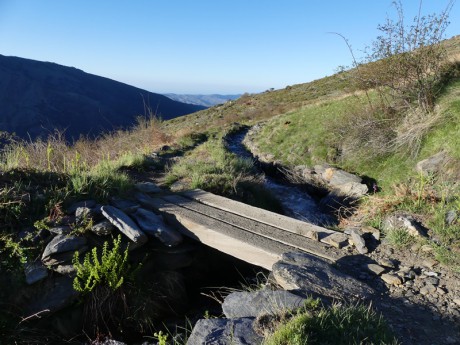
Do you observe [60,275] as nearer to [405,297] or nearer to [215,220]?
[215,220]

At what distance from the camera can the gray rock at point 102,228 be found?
4.14 metres

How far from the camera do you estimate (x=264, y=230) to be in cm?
436

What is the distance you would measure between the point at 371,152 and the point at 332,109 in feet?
12.8

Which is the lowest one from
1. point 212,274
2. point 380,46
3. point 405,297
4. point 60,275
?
point 212,274

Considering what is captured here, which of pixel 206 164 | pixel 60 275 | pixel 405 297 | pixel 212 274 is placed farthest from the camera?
pixel 206 164

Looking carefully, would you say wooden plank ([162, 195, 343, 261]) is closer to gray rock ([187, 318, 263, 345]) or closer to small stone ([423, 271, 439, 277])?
small stone ([423, 271, 439, 277])

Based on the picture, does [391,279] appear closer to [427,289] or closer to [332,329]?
[427,289]

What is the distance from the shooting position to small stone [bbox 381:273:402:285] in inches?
128

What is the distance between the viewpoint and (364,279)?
3.38 m

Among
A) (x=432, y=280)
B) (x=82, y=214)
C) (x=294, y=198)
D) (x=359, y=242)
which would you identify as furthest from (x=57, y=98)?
(x=432, y=280)

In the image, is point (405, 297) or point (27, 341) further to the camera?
point (27, 341)

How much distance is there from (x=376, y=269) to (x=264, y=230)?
4.53ft

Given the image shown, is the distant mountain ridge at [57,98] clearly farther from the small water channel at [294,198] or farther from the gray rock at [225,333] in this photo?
the gray rock at [225,333]

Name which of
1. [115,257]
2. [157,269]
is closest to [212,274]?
[157,269]
